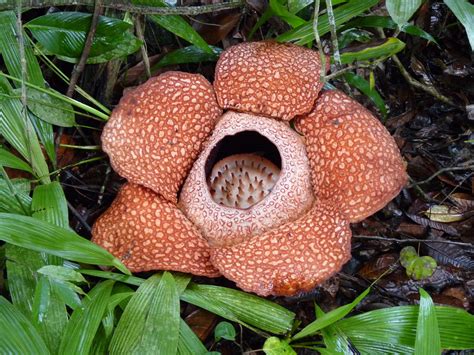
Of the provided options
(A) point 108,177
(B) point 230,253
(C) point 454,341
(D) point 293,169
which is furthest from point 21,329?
(C) point 454,341

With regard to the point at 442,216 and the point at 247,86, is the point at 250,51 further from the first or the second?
the point at 442,216

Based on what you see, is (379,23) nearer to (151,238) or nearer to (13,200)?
(151,238)

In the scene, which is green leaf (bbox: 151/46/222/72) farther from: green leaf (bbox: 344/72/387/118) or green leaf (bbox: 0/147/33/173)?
green leaf (bbox: 0/147/33/173)

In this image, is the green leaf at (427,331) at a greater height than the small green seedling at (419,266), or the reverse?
the green leaf at (427,331)

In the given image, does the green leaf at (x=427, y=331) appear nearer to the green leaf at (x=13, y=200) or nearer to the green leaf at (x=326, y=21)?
the green leaf at (x=326, y=21)

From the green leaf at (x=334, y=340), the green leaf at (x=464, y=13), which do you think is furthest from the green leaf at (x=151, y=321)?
the green leaf at (x=464, y=13)

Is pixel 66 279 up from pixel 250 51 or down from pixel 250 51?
down
